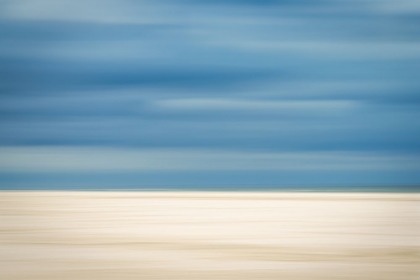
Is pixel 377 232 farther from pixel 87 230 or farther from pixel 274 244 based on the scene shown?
pixel 87 230

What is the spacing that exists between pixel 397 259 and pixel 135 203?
8.10 feet

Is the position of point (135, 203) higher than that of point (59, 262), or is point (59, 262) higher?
point (135, 203)

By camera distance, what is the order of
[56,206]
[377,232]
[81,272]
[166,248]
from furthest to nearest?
[56,206] < [377,232] < [166,248] < [81,272]

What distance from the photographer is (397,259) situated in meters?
2.37

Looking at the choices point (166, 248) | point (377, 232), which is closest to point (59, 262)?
point (166, 248)

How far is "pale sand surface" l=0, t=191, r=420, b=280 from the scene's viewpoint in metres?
2.18

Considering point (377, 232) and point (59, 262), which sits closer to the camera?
point (59, 262)

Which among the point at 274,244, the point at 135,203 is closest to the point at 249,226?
the point at 274,244

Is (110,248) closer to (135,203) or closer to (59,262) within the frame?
(59,262)

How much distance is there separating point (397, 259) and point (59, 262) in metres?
1.26

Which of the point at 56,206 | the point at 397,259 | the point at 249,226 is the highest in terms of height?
the point at 56,206

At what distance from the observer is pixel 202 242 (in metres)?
2.70

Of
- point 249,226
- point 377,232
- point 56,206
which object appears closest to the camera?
point 377,232

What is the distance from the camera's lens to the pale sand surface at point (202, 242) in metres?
2.18
